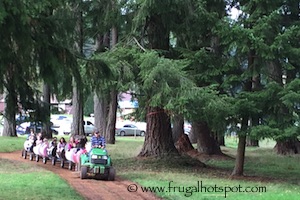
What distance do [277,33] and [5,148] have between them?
1553 cm

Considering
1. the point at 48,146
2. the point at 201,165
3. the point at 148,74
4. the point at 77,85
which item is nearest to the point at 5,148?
the point at 48,146

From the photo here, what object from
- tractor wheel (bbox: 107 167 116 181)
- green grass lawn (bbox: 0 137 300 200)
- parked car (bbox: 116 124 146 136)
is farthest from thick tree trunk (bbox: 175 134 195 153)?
parked car (bbox: 116 124 146 136)

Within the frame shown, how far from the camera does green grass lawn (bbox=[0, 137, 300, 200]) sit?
37.2 feet

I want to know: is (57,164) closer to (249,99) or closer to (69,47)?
(249,99)

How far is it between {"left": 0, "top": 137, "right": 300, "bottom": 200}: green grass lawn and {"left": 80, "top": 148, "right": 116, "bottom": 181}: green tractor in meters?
0.79

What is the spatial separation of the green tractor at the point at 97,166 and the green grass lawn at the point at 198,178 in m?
0.79

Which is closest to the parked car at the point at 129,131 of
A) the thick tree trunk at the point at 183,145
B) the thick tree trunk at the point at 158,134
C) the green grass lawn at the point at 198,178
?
the thick tree trunk at the point at 183,145

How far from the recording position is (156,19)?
18141 mm

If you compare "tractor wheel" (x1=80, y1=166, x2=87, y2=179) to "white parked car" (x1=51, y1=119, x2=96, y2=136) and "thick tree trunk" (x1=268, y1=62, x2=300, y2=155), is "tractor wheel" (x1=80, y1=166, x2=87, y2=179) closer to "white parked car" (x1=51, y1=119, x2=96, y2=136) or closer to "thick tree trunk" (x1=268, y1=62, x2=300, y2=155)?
"thick tree trunk" (x1=268, y1=62, x2=300, y2=155)

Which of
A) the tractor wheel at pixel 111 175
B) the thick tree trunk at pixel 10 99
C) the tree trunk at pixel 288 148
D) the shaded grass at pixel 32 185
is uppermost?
the thick tree trunk at pixel 10 99

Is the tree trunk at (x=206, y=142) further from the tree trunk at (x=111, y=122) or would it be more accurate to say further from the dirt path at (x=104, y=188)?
the dirt path at (x=104, y=188)

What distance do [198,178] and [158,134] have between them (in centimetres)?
428

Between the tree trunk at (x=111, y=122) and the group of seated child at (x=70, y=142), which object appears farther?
the tree trunk at (x=111, y=122)

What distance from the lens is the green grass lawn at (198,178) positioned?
1134 cm
